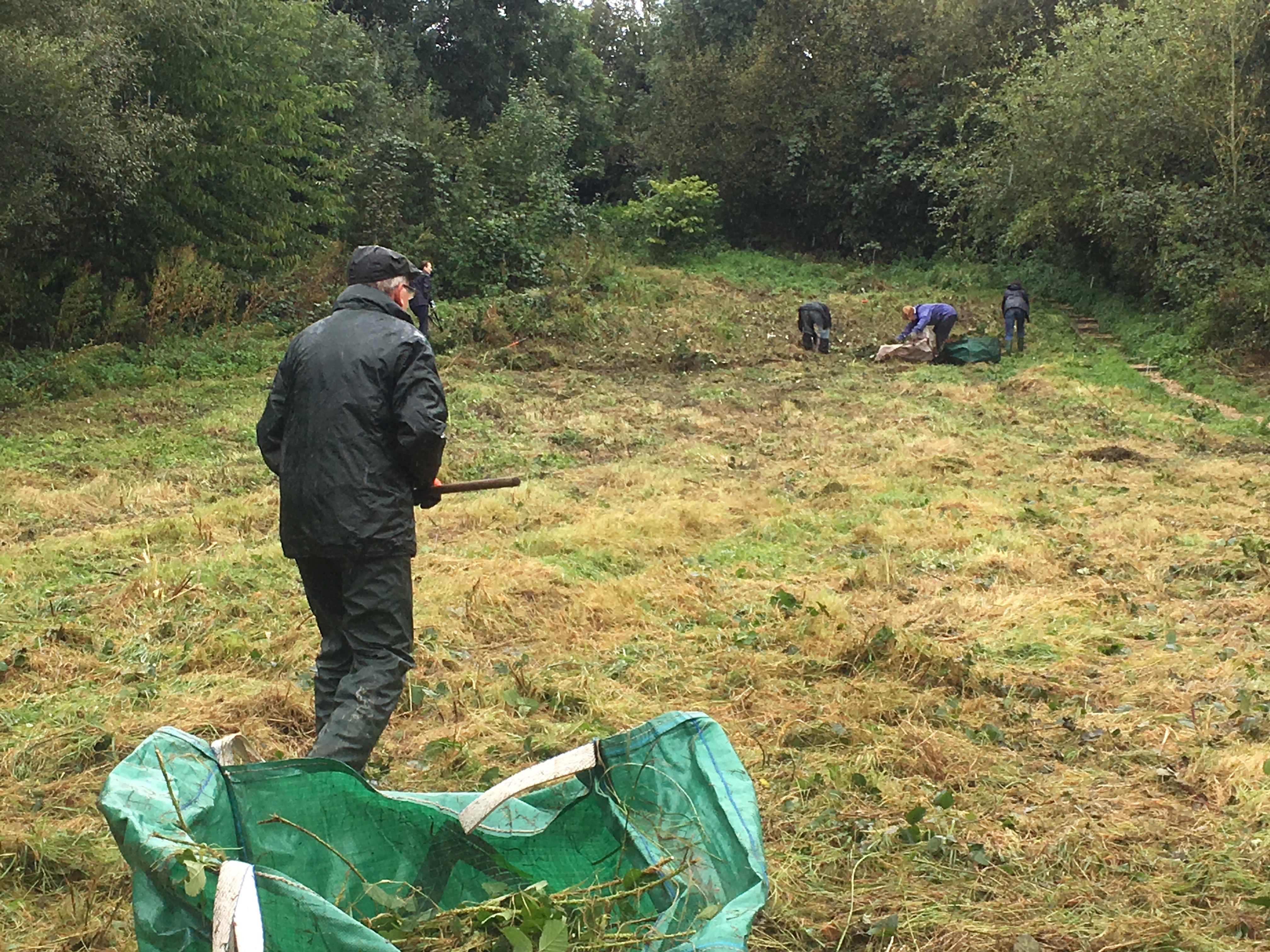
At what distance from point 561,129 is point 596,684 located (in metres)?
22.9

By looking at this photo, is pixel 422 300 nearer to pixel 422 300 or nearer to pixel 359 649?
pixel 422 300

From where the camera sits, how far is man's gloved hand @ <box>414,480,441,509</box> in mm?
3531

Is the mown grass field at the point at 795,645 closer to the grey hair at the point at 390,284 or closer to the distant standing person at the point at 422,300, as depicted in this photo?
the grey hair at the point at 390,284

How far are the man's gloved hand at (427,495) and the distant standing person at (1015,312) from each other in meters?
14.9

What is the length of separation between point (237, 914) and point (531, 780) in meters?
0.89

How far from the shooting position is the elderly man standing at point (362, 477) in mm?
3344

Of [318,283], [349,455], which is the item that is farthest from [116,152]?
[349,455]

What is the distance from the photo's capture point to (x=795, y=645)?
5.21 meters

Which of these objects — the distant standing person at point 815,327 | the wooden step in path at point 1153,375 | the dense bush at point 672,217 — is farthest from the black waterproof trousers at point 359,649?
the dense bush at point 672,217

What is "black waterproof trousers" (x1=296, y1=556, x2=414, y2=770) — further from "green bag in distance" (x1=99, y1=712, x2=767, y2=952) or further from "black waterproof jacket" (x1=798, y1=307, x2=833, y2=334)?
"black waterproof jacket" (x1=798, y1=307, x2=833, y2=334)

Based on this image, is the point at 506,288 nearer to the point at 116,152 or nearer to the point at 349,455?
the point at 116,152

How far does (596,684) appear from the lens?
4762mm

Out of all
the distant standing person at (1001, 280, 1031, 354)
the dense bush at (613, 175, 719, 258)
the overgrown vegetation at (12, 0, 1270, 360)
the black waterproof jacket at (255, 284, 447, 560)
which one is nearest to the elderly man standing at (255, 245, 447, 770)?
the black waterproof jacket at (255, 284, 447, 560)

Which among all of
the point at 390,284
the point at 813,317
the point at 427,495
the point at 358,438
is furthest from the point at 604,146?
the point at 358,438
